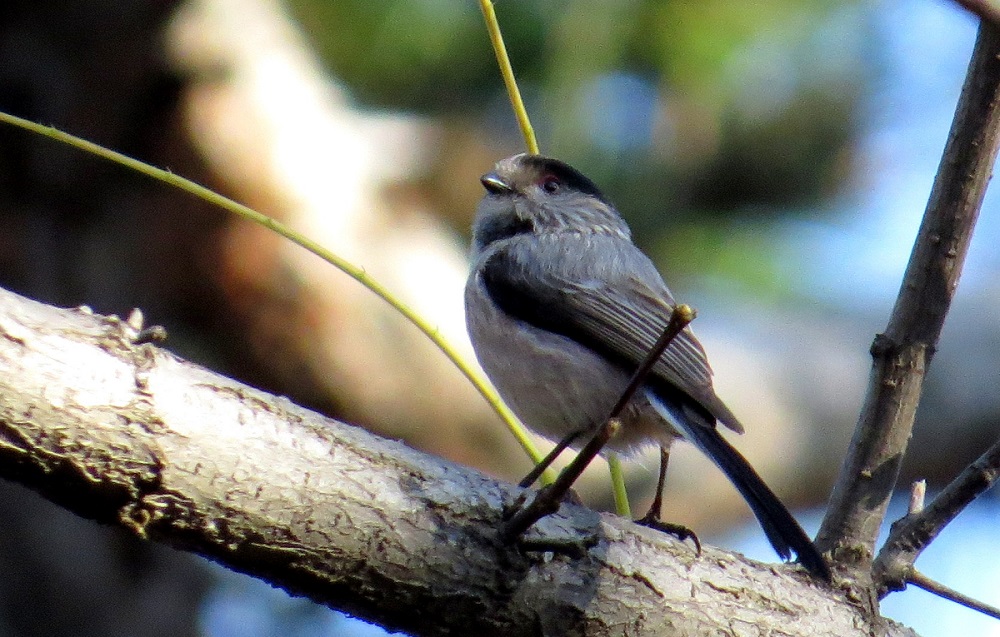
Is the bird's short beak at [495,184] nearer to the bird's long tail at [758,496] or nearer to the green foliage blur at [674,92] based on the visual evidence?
the green foliage blur at [674,92]

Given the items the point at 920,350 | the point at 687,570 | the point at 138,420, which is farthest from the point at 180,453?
the point at 920,350

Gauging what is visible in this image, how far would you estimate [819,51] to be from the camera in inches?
207

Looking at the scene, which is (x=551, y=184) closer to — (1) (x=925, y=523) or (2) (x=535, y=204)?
(2) (x=535, y=204)

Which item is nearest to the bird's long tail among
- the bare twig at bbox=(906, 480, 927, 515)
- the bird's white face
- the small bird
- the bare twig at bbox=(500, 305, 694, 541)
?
the small bird

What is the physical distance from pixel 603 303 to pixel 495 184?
0.82m

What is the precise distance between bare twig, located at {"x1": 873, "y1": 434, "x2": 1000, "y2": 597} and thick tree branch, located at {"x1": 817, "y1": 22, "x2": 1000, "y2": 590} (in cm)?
4

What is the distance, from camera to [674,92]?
4.80 meters

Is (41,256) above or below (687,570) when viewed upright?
above

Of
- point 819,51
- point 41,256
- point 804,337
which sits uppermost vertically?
point 819,51

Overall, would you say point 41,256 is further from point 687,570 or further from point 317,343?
point 687,570

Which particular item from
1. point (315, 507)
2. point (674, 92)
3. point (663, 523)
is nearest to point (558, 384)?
point (663, 523)

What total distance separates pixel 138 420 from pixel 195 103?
11.1 feet

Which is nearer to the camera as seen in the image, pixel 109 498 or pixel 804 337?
pixel 109 498

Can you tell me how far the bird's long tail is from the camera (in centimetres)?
217
